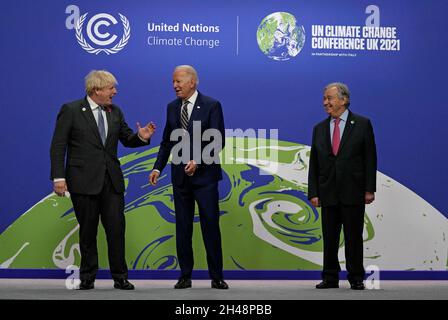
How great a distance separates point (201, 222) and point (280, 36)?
185cm

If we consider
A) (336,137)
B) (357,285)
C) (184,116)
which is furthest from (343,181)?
(184,116)

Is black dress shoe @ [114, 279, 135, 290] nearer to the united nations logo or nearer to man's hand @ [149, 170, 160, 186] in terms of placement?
man's hand @ [149, 170, 160, 186]

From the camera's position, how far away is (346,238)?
5.36m

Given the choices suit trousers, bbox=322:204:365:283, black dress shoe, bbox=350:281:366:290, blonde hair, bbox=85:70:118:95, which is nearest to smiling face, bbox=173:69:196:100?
blonde hair, bbox=85:70:118:95

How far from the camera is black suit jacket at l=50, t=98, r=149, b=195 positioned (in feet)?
16.7

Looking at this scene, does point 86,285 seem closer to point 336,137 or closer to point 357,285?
point 357,285

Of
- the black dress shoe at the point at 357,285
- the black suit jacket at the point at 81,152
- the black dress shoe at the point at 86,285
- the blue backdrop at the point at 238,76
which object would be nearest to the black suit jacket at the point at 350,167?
the black dress shoe at the point at 357,285

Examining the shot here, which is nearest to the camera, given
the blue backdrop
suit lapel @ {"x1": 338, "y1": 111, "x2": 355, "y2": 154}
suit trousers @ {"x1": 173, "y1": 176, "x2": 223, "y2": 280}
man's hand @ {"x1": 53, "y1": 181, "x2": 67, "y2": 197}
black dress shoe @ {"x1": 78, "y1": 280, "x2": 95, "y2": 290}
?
man's hand @ {"x1": 53, "y1": 181, "x2": 67, "y2": 197}

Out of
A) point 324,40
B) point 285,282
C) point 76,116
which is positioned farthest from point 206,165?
point 324,40

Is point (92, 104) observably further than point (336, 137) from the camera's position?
No

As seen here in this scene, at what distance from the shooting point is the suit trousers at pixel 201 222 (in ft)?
17.2

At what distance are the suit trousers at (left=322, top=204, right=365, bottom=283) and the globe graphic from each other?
1.51 metres

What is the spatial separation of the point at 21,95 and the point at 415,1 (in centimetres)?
334
